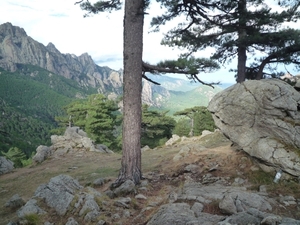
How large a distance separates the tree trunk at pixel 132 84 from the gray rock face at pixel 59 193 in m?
1.58

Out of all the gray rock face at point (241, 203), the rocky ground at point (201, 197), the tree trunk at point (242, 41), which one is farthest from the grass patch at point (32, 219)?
the tree trunk at point (242, 41)

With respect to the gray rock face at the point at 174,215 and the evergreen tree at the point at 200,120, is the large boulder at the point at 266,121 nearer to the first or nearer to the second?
the gray rock face at the point at 174,215

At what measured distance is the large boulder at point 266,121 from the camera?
693 centimetres

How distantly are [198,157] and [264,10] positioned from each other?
6.69 m

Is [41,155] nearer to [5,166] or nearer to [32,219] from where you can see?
[5,166]

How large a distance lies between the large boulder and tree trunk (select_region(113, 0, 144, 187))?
2907mm

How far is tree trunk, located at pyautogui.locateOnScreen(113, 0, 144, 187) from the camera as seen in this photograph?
8.02m

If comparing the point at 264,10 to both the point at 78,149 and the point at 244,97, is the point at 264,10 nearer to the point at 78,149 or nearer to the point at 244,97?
the point at 244,97

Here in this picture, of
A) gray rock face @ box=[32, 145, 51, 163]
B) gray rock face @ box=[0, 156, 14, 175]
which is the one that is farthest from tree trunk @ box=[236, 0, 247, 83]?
gray rock face @ box=[0, 156, 14, 175]

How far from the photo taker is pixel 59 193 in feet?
21.4

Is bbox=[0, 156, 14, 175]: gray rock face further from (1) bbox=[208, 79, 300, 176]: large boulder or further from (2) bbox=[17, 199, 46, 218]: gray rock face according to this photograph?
(1) bbox=[208, 79, 300, 176]: large boulder

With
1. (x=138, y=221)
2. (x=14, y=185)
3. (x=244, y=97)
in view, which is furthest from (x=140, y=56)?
(x=14, y=185)

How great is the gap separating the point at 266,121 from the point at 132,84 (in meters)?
4.33

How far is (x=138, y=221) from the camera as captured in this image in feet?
16.8
